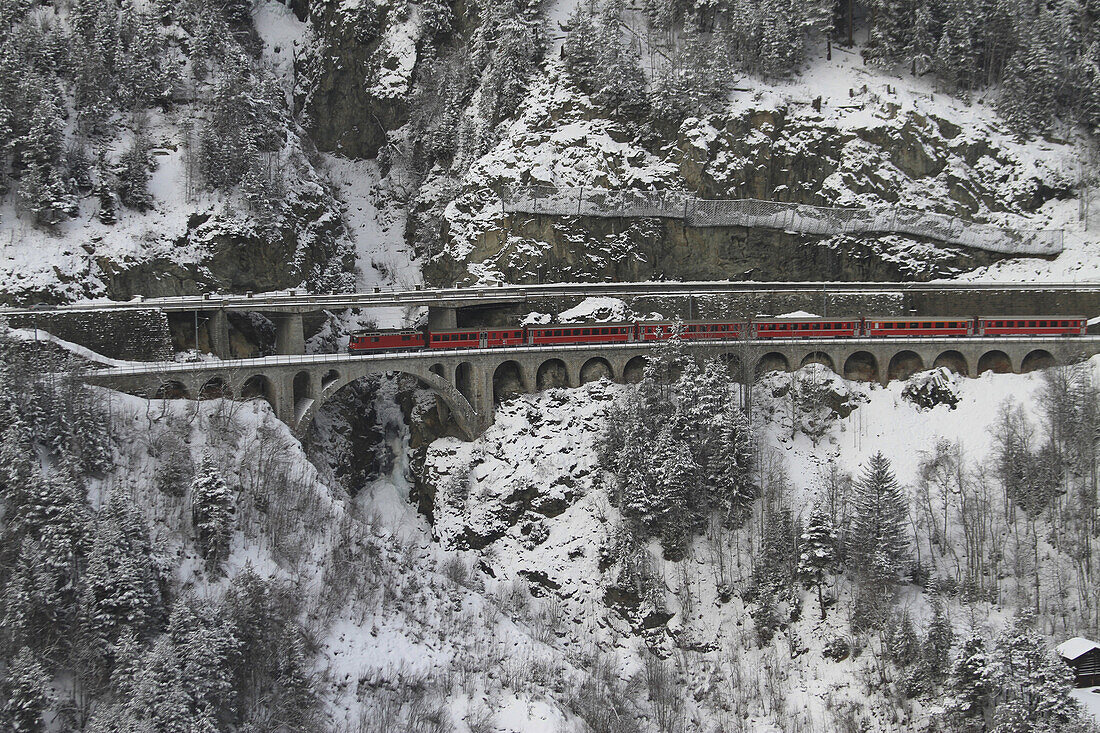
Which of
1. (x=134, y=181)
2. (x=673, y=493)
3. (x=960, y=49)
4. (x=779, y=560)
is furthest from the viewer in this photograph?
(x=960, y=49)

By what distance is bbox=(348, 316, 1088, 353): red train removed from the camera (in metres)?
50.7

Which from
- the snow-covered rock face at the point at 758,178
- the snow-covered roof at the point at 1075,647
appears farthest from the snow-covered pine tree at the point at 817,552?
the snow-covered rock face at the point at 758,178

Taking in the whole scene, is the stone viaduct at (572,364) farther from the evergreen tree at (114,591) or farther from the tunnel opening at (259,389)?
the evergreen tree at (114,591)

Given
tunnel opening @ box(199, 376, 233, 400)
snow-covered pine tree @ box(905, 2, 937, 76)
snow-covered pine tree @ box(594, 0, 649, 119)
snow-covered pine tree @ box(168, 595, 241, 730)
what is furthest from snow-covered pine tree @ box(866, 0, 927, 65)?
snow-covered pine tree @ box(168, 595, 241, 730)

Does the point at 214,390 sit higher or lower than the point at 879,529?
higher

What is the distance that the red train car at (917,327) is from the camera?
2013 inches

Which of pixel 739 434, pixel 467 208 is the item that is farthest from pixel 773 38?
pixel 739 434

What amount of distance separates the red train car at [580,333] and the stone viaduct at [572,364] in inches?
34.9

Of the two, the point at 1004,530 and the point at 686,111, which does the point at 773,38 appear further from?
the point at 1004,530

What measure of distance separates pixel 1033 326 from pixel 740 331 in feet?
62.0

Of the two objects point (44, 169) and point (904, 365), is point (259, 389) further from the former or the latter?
point (904, 365)

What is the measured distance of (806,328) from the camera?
5231cm

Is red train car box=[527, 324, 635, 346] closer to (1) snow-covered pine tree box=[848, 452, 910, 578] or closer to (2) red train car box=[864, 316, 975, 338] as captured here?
(2) red train car box=[864, 316, 975, 338]

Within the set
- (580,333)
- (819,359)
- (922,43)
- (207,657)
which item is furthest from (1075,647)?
(922,43)
